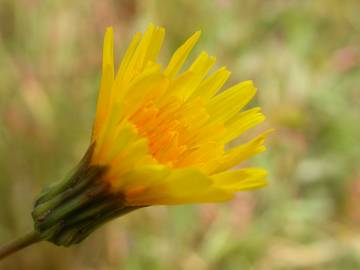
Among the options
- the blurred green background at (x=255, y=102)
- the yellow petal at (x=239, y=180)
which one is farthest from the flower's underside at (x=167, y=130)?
the blurred green background at (x=255, y=102)

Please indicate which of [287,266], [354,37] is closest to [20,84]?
[287,266]

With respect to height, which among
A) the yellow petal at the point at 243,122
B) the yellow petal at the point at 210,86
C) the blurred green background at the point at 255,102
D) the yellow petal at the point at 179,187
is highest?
the blurred green background at the point at 255,102

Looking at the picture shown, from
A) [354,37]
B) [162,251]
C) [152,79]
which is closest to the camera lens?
[152,79]

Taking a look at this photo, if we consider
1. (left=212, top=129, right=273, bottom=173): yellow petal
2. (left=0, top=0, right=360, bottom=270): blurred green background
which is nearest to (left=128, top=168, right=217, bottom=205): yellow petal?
(left=212, top=129, right=273, bottom=173): yellow petal

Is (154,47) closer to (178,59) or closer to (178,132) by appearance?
(178,59)

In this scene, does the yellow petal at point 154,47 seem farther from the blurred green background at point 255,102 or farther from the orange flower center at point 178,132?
the blurred green background at point 255,102

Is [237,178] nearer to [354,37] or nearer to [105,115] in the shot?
[105,115]
